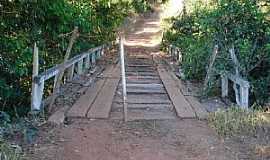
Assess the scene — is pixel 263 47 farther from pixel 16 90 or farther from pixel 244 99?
pixel 16 90

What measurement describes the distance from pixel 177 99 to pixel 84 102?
1.87 meters

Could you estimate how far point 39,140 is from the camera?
5945 millimetres

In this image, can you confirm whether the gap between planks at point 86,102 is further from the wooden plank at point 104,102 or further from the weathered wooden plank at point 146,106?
the weathered wooden plank at point 146,106

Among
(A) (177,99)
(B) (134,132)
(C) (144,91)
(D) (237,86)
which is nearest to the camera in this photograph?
(B) (134,132)

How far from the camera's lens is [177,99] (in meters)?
8.86

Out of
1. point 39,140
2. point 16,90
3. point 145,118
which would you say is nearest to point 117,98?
A: point 145,118

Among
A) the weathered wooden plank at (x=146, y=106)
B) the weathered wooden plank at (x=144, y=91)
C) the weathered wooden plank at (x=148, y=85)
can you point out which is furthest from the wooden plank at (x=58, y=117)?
the weathered wooden plank at (x=148, y=85)

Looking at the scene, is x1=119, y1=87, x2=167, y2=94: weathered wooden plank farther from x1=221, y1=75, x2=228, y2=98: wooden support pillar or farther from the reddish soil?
the reddish soil

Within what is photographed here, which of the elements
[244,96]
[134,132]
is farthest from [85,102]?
[244,96]

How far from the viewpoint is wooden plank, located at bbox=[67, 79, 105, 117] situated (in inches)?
292

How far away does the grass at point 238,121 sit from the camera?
21.1 feet

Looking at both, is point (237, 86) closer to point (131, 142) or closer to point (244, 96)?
point (244, 96)

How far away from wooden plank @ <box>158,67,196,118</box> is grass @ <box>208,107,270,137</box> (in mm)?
506

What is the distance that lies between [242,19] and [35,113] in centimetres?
516
